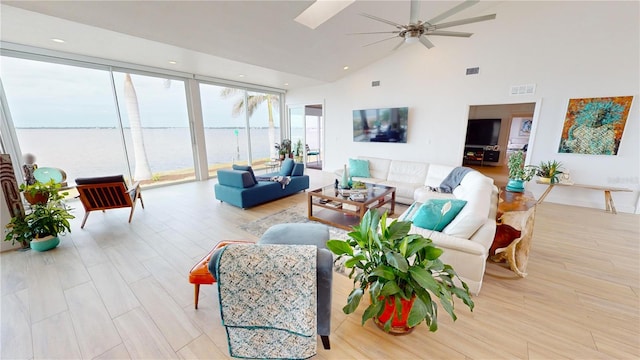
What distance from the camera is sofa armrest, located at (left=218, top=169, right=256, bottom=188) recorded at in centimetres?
397

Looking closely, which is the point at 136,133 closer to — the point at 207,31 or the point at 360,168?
the point at 207,31

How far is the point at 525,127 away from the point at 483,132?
1327 mm

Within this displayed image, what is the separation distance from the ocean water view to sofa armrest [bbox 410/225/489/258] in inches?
242

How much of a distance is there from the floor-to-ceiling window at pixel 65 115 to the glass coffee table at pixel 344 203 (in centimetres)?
461

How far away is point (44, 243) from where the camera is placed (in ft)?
8.64

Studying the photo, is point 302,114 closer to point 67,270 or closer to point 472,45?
point 472,45

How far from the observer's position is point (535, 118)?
4.48 metres

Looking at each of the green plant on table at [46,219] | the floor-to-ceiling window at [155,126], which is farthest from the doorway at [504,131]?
the green plant on table at [46,219]

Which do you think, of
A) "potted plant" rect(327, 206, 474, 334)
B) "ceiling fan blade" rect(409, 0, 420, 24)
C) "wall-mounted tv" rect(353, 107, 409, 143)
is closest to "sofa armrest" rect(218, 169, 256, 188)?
"potted plant" rect(327, 206, 474, 334)

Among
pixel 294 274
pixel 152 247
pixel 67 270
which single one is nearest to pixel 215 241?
pixel 152 247

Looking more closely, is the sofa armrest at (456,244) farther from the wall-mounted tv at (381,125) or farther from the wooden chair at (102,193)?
the wall-mounted tv at (381,125)

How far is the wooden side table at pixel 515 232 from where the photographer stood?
215 centimetres

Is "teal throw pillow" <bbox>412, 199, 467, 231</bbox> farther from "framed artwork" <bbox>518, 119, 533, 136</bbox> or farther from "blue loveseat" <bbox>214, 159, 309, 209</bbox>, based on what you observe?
"framed artwork" <bbox>518, 119, 533, 136</bbox>

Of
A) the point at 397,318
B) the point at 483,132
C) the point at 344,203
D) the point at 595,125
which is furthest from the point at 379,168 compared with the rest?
the point at 483,132
